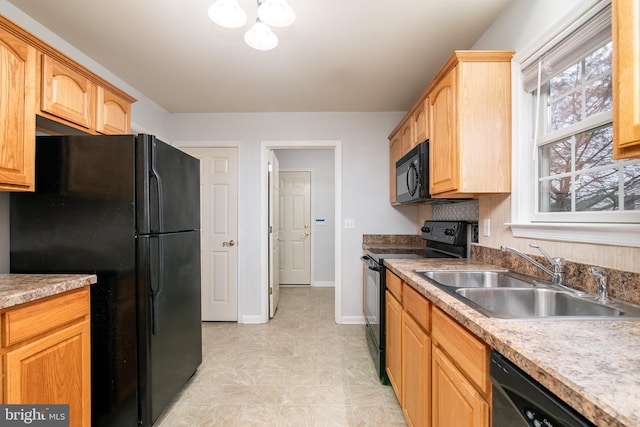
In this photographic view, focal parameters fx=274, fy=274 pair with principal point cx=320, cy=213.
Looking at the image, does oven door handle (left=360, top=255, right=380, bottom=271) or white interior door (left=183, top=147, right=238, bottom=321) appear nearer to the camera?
oven door handle (left=360, top=255, right=380, bottom=271)

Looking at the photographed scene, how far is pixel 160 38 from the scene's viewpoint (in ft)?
6.11

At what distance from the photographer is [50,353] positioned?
1.20 m

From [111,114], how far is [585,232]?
9.15 feet

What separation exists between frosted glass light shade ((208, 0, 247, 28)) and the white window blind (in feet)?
4.86

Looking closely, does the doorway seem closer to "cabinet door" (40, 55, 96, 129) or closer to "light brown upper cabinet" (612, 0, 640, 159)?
"cabinet door" (40, 55, 96, 129)

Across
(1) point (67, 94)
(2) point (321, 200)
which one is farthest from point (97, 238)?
(2) point (321, 200)

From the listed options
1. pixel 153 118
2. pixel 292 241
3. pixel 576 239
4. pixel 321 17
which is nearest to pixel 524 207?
pixel 576 239

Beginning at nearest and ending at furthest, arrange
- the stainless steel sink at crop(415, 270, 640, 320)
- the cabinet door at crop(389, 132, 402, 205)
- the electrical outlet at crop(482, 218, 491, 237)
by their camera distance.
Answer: the stainless steel sink at crop(415, 270, 640, 320)
the electrical outlet at crop(482, 218, 491, 237)
the cabinet door at crop(389, 132, 402, 205)

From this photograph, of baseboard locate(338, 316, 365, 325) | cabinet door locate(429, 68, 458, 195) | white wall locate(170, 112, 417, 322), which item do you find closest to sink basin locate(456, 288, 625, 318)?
cabinet door locate(429, 68, 458, 195)

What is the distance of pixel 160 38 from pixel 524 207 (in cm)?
252

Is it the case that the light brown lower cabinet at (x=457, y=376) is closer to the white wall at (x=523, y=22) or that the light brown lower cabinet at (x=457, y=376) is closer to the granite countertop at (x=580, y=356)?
the granite countertop at (x=580, y=356)

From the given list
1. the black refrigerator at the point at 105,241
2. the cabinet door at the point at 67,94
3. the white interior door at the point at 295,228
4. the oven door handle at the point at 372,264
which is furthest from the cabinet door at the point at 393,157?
the cabinet door at the point at 67,94

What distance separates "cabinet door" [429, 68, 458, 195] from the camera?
5.17ft

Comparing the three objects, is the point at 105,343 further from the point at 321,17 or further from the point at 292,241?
the point at 292,241
